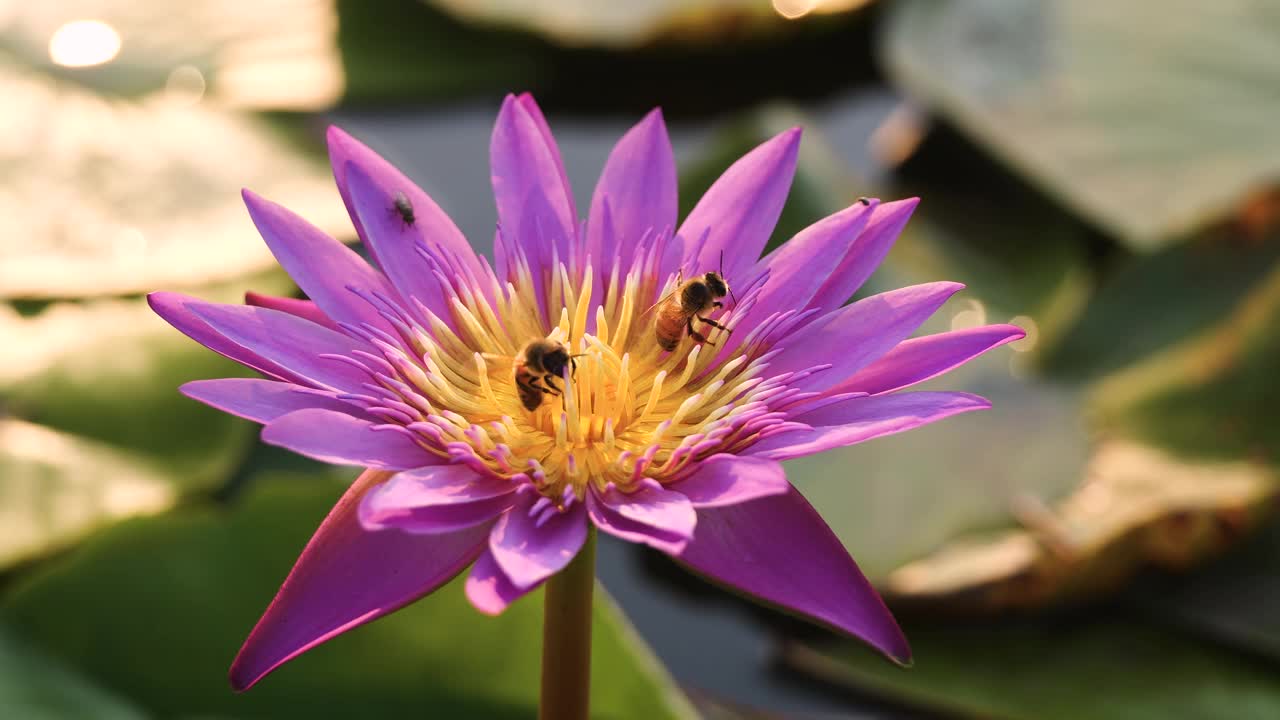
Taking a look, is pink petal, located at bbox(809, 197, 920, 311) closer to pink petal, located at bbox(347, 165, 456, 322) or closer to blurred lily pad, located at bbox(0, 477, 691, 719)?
pink petal, located at bbox(347, 165, 456, 322)

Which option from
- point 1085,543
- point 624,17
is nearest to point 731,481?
point 1085,543

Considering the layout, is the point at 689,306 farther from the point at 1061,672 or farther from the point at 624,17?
the point at 624,17


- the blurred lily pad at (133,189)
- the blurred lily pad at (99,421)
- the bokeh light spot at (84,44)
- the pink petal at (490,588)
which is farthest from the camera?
the bokeh light spot at (84,44)

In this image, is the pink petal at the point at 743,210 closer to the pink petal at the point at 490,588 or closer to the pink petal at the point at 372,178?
the pink petal at the point at 372,178

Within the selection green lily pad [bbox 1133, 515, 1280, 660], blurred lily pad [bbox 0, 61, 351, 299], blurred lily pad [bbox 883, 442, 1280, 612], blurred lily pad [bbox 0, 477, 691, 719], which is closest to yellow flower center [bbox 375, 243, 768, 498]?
blurred lily pad [bbox 0, 477, 691, 719]

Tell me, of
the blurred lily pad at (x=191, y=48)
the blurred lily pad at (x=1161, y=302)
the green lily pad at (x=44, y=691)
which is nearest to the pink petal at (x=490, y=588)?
the green lily pad at (x=44, y=691)

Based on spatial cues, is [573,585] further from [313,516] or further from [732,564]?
[313,516]

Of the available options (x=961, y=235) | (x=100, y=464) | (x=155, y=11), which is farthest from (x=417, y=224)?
(x=155, y=11)
